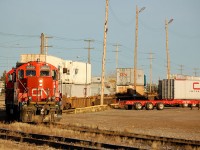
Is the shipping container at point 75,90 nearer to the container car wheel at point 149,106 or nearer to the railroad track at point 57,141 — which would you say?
the container car wheel at point 149,106

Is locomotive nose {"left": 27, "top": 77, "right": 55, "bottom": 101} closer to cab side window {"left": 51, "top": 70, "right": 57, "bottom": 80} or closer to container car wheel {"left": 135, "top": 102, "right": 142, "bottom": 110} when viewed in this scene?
cab side window {"left": 51, "top": 70, "right": 57, "bottom": 80}

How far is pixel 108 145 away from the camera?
12344 millimetres

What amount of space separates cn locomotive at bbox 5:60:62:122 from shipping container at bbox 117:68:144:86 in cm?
4581

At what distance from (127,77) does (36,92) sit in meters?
47.5

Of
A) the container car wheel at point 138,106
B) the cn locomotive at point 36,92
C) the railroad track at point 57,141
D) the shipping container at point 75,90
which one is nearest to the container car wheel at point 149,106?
the container car wheel at point 138,106

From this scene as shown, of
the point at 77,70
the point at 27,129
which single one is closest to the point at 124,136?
the point at 27,129

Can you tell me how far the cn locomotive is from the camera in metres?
19.2

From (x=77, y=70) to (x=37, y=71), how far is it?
29.9 metres

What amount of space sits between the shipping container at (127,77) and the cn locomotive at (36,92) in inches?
1804

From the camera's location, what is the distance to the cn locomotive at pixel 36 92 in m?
19.2

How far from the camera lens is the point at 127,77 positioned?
66625mm

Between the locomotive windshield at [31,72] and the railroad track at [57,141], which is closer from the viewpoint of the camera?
the railroad track at [57,141]

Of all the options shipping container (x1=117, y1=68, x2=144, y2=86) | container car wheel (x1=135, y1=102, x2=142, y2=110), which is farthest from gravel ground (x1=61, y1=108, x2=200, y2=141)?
shipping container (x1=117, y1=68, x2=144, y2=86)

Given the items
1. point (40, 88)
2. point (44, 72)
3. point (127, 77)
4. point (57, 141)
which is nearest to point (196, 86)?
point (127, 77)
